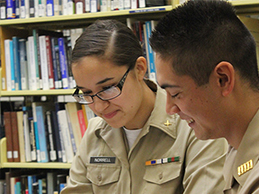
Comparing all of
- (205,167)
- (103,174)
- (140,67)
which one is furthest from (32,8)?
(205,167)

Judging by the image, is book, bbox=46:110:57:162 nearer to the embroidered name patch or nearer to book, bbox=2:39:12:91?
book, bbox=2:39:12:91

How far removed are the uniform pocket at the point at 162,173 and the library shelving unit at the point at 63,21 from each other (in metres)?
0.85

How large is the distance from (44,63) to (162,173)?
1.16 meters

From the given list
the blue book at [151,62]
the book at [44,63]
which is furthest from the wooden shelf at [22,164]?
the blue book at [151,62]

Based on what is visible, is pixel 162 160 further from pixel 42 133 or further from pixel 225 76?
pixel 42 133

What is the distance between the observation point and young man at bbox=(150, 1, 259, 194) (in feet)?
2.54

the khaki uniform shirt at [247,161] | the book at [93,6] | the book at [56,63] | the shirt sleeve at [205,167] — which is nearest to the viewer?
the khaki uniform shirt at [247,161]

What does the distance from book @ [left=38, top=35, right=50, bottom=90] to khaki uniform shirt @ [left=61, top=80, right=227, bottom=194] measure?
68 centimetres

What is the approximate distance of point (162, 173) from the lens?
1.23m

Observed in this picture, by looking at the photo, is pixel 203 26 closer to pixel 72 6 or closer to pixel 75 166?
pixel 75 166

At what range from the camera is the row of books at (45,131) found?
6.59 ft

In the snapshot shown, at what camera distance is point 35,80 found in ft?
6.66

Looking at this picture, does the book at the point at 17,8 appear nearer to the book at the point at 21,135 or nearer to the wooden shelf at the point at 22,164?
the book at the point at 21,135

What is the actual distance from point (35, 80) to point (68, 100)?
0.24m
